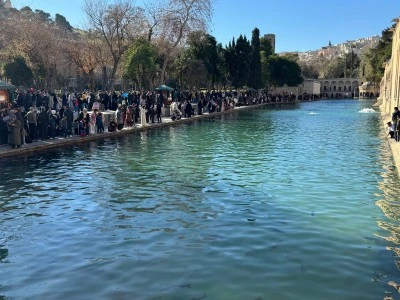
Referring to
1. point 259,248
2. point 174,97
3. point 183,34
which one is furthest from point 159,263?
point 183,34

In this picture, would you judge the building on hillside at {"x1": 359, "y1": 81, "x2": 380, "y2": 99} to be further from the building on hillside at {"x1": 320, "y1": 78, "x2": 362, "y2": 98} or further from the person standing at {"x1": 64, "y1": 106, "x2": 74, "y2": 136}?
the person standing at {"x1": 64, "y1": 106, "x2": 74, "y2": 136}

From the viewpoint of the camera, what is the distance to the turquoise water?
641cm

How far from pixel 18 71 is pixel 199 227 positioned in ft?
165

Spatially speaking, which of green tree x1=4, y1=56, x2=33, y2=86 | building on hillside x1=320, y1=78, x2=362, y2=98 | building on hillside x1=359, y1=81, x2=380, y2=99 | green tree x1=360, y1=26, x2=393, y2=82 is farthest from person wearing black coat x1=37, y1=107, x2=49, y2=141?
building on hillside x1=320, y1=78, x2=362, y2=98

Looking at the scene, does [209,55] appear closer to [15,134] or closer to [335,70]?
[15,134]

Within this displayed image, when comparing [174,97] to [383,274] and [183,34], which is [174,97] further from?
[383,274]

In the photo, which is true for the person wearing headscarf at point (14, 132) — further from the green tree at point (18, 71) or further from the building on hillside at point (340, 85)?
the building on hillside at point (340, 85)

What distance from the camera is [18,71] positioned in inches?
2108

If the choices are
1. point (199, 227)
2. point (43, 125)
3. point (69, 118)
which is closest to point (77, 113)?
point (69, 118)

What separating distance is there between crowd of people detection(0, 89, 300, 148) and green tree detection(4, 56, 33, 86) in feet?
66.3

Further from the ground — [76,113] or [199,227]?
[76,113]

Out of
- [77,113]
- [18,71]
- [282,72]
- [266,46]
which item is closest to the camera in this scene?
[77,113]

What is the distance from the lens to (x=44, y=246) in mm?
7906

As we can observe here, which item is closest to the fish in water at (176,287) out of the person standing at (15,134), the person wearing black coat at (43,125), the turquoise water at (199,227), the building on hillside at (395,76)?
the turquoise water at (199,227)
